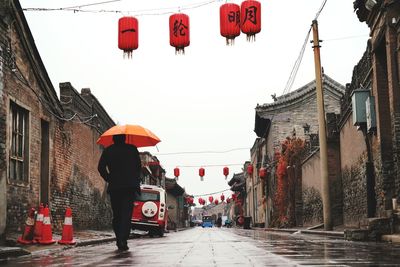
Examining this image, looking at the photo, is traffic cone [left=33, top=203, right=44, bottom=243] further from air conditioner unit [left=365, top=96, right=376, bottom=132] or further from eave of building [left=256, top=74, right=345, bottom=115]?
eave of building [left=256, top=74, right=345, bottom=115]

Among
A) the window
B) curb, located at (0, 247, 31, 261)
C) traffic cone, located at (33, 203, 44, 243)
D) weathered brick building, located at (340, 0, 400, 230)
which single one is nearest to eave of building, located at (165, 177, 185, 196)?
weathered brick building, located at (340, 0, 400, 230)

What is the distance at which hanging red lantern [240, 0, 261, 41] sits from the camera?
1341cm

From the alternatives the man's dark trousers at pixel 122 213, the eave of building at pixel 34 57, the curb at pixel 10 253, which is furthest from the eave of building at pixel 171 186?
the curb at pixel 10 253

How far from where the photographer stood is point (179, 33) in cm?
1403

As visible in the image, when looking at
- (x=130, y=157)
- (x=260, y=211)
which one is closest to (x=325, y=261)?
(x=130, y=157)

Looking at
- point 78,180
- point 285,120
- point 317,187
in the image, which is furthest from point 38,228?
point 285,120

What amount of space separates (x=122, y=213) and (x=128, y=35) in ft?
20.3

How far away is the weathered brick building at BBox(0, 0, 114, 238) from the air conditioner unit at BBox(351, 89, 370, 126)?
28.4 feet

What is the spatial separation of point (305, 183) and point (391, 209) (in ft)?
54.8

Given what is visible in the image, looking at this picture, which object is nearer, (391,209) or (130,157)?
(130,157)

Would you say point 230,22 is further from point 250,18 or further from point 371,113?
point 371,113

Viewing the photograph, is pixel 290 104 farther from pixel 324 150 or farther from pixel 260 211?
pixel 324 150

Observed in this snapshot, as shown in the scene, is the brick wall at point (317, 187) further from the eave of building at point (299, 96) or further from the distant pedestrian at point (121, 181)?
the distant pedestrian at point (121, 181)

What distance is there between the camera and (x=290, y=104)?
42.5m
